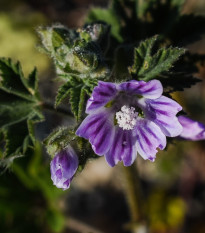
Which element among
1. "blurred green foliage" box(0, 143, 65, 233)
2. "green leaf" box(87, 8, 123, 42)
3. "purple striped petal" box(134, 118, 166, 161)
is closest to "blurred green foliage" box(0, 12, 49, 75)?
"blurred green foliage" box(0, 143, 65, 233)

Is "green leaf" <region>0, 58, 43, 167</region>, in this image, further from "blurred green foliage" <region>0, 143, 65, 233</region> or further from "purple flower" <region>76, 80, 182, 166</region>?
"blurred green foliage" <region>0, 143, 65, 233</region>

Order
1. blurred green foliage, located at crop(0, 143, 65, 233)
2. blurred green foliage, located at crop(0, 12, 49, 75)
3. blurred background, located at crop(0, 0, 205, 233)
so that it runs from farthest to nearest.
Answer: blurred green foliage, located at crop(0, 12, 49, 75) → blurred background, located at crop(0, 0, 205, 233) → blurred green foliage, located at crop(0, 143, 65, 233)

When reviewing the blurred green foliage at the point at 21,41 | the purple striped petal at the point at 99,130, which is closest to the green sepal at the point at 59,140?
the purple striped petal at the point at 99,130

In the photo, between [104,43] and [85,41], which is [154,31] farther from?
[85,41]

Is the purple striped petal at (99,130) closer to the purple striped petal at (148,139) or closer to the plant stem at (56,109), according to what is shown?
the purple striped petal at (148,139)

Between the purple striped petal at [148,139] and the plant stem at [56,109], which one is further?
the plant stem at [56,109]
